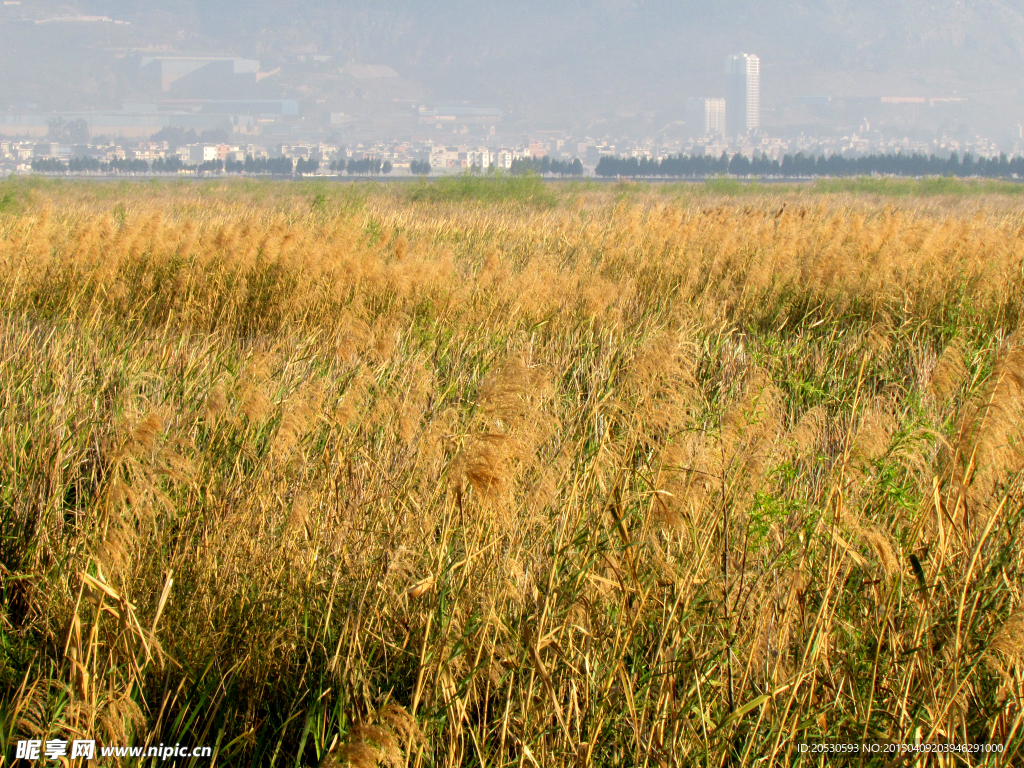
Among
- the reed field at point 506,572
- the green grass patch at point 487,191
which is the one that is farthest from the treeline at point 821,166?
the reed field at point 506,572

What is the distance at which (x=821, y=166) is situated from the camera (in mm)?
108312

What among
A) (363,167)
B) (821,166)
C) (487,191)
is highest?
(363,167)

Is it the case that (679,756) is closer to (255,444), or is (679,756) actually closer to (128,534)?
(128,534)

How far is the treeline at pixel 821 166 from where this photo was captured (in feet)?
306

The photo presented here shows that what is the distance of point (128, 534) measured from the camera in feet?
5.90

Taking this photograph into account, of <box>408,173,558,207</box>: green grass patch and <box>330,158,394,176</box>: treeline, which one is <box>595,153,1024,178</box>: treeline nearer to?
<box>330,158,394,176</box>: treeline

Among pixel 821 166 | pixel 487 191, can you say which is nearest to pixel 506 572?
pixel 487 191

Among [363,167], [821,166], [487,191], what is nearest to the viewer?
[487,191]

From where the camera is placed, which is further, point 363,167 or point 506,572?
point 363,167

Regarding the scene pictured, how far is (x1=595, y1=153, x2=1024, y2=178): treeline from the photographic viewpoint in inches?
3676

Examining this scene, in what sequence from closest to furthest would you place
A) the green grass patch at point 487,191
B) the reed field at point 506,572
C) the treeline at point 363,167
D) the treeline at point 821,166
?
the reed field at point 506,572
the green grass patch at point 487,191
the treeline at point 821,166
the treeline at point 363,167

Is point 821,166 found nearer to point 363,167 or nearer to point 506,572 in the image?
point 363,167

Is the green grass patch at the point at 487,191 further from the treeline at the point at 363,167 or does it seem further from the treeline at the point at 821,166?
the treeline at the point at 363,167

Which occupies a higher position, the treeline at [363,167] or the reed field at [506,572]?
the treeline at [363,167]
